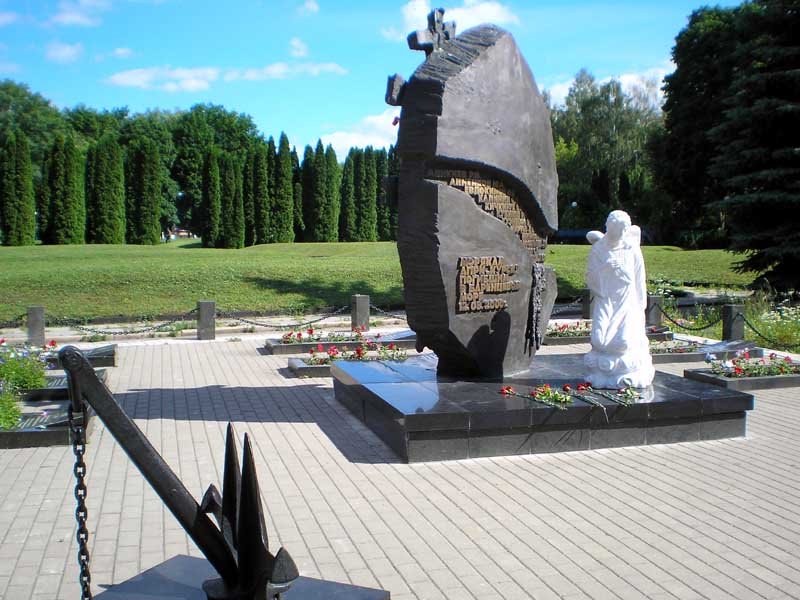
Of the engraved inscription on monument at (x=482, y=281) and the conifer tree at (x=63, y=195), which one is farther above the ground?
the conifer tree at (x=63, y=195)

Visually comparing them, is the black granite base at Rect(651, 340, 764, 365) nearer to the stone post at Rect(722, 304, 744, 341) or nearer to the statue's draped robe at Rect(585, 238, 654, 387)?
the stone post at Rect(722, 304, 744, 341)

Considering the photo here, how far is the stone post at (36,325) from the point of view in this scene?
15586 millimetres

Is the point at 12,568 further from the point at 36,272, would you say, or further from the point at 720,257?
the point at 720,257

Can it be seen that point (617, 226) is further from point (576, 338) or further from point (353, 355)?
point (576, 338)

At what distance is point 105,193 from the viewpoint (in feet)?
122

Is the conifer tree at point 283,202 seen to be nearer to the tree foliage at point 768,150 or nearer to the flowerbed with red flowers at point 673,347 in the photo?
the tree foliage at point 768,150

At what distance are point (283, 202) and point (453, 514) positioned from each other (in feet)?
116

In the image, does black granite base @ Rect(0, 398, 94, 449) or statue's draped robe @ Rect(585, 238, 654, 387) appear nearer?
black granite base @ Rect(0, 398, 94, 449)

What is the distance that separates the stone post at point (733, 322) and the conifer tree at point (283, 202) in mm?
27849

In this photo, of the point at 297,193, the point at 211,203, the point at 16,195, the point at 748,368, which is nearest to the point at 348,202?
the point at 297,193

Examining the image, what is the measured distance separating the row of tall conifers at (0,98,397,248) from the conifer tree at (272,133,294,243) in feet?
0.17

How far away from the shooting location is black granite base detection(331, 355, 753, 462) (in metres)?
7.57

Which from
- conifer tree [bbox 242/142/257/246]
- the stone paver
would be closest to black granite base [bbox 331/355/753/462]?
the stone paver

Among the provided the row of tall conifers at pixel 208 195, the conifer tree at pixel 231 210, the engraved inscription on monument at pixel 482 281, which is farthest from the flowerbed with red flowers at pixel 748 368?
the row of tall conifers at pixel 208 195
